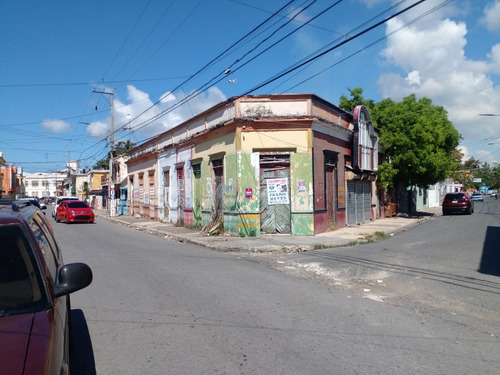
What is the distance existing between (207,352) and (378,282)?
17.8 feet

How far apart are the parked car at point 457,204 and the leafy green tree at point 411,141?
5.50 m

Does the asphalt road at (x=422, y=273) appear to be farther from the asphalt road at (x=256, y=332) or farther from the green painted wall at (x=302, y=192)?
the green painted wall at (x=302, y=192)

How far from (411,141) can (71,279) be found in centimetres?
2531

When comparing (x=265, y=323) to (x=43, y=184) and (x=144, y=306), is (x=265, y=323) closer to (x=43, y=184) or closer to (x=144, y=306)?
(x=144, y=306)

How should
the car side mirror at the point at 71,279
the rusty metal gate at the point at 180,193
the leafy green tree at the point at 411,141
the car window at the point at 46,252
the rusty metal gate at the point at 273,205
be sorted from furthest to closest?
1. the leafy green tree at the point at 411,141
2. the rusty metal gate at the point at 180,193
3. the rusty metal gate at the point at 273,205
4. the car window at the point at 46,252
5. the car side mirror at the point at 71,279

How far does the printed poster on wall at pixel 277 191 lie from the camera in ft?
57.9

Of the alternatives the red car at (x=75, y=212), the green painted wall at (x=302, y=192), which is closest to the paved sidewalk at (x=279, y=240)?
the green painted wall at (x=302, y=192)

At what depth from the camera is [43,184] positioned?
128m

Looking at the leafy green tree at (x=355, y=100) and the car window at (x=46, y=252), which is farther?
the leafy green tree at (x=355, y=100)

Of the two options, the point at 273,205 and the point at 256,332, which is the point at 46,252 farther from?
the point at 273,205

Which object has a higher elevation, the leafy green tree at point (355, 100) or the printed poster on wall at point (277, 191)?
the leafy green tree at point (355, 100)

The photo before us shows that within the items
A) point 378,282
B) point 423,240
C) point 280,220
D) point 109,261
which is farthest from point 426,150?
point 109,261

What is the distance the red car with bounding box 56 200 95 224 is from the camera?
2802 cm

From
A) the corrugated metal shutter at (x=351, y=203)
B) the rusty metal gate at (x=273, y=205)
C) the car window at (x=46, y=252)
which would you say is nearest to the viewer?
the car window at (x=46, y=252)
